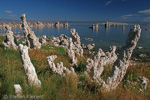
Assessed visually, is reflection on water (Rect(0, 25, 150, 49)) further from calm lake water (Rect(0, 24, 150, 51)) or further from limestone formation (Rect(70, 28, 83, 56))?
limestone formation (Rect(70, 28, 83, 56))

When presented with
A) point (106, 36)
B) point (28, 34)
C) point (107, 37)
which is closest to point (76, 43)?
point (28, 34)

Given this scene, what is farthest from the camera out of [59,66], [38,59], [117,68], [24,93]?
[38,59]

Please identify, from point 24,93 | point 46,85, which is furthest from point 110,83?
point 24,93

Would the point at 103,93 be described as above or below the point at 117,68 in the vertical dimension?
below

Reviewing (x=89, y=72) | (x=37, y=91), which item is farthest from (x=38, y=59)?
(x=37, y=91)

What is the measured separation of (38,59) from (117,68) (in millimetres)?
6381

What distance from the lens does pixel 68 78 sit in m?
4.79

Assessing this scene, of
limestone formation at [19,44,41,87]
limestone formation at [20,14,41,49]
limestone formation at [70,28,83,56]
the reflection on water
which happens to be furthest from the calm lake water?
limestone formation at [19,44,41,87]

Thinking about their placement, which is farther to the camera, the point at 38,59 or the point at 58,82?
the point at 38,59

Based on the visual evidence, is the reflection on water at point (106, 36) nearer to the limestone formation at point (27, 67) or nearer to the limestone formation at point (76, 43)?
the limestone formation at point (76, 43)

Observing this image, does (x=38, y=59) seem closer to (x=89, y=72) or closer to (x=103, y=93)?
(x=89, y=72)

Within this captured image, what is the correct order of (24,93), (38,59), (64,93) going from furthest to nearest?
1. (38,59)
2. (64,93)
3. (24,93)

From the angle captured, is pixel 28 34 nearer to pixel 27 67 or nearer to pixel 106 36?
pixel 27 67

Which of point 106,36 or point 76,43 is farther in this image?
point 106,36
